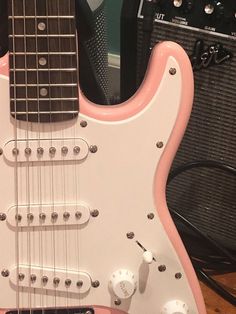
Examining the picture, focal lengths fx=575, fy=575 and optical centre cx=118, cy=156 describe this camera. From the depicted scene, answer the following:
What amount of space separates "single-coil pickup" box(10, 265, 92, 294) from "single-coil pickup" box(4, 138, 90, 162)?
0.18m

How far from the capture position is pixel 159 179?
0.91m

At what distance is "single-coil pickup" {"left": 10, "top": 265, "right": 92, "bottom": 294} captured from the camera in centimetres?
94

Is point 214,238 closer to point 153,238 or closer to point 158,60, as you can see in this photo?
point 153,238

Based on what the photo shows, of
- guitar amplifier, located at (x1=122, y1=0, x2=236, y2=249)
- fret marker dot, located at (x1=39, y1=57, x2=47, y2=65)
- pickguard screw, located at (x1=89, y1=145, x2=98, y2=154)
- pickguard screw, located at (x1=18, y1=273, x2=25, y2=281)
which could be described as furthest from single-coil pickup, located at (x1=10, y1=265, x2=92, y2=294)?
guitar amplifier, located at (x1=122, y1=0, x2=236, y2=249)

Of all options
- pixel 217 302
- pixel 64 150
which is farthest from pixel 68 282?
pixel 217 302

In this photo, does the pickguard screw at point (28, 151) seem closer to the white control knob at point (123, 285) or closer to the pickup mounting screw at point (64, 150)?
the pickup mounting screw at point (64, 150)

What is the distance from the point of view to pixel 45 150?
0.90 meters

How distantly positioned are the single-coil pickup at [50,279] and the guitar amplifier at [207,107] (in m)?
0.43

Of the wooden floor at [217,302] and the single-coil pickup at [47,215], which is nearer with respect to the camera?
the single-coil pickup at [47,215]

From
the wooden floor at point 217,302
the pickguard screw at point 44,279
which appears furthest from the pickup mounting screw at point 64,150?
the wooden floor at point 217,302

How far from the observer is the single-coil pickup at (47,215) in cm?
91

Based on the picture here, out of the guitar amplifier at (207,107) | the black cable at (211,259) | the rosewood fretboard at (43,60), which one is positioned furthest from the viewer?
the black cable at (211,259)

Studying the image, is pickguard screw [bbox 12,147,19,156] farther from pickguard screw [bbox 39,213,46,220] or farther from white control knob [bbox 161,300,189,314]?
white control knob [bbox 161,300,189,314]

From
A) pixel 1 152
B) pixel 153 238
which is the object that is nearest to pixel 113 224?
pixel 153 238
